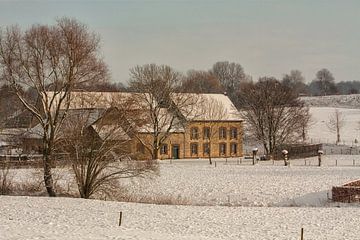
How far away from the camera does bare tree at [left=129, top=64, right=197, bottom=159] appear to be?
67.4m

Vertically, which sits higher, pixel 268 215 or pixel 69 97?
pixel 69 97

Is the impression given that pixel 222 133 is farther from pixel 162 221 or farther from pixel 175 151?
pixel 162 221

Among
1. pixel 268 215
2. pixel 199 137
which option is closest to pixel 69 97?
pixel 268 215

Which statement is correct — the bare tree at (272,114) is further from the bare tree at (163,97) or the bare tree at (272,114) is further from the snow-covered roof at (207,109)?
the bare tree at (163,97)

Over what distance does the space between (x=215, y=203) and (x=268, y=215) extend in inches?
249

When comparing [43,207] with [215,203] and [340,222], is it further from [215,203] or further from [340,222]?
[340,222]

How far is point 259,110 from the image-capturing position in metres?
71.5

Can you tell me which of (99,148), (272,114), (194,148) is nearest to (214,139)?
(194,148)

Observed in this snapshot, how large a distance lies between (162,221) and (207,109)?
5018 cm

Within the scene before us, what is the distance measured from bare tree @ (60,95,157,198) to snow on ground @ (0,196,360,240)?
8.22 feet

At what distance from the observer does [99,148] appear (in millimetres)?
32688

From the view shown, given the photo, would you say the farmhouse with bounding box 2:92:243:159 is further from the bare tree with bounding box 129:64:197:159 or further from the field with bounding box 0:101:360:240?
the field with bounding box 0:101:360:240

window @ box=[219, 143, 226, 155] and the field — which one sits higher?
window @ box=[219, 143, 226, 155]

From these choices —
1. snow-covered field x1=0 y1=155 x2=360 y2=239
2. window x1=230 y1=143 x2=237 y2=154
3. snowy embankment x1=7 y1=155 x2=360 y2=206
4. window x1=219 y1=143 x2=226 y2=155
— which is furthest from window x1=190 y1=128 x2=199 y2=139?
snow-covered field x1=0 y1=155 x2=360 y2=239
